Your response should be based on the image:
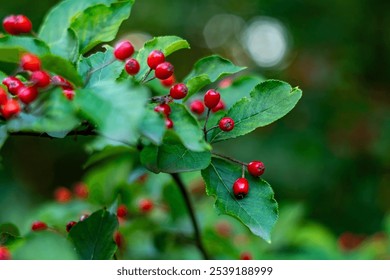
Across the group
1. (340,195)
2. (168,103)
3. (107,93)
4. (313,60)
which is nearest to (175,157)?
(168,103)

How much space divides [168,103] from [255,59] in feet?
19.1

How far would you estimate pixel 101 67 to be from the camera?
4.17ft

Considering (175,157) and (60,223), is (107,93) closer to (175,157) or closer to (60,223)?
(175,157)

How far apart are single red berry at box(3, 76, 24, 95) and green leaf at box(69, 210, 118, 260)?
0.34m

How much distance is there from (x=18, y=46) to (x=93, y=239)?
47 centimetres

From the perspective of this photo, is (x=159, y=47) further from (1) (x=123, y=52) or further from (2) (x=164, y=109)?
(2) (x=164, y=109)

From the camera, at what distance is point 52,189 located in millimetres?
7176

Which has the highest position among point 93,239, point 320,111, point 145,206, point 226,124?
point 226,124

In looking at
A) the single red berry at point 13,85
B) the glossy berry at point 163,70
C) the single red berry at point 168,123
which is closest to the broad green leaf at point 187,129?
the single red berry at point 168,123

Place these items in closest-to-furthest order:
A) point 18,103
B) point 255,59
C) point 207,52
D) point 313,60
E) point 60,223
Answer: point 18,103
point 60,223
point 313,60
point 255,59
point 207,52

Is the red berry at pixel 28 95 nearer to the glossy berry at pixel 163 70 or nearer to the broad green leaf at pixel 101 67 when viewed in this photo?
the broad green leaf at pixel 101 67

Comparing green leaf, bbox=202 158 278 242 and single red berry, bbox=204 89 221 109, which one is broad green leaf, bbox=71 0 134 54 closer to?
single red berry, bbox=204 89 221 109

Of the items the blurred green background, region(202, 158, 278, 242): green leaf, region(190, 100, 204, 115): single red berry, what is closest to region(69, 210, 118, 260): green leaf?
region(202, 158, 278, 242): green leaf

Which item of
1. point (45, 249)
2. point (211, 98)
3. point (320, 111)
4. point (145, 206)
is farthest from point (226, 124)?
point (320, 111)
